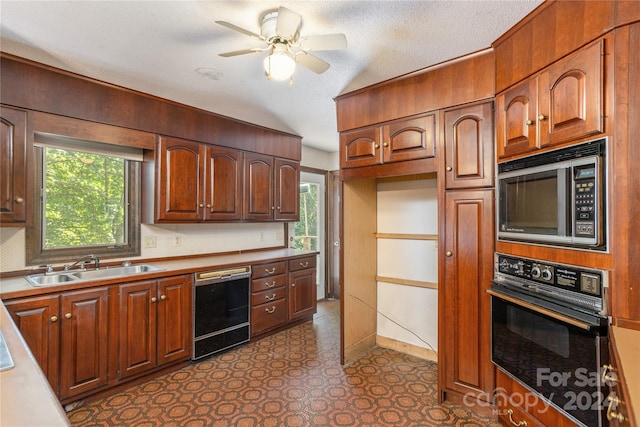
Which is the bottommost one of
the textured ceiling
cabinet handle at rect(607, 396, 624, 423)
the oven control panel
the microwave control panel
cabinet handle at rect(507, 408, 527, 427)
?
cabinet handle at rect(507, 408, 527, 427)

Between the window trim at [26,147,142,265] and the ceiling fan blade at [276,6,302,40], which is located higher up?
the ceiling fan blade at [276,6,302,40]

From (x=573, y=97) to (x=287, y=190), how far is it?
9.94 ft

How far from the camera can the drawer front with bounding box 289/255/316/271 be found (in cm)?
373

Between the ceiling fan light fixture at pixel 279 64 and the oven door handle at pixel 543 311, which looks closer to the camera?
the oven door handle at pixel 543 311

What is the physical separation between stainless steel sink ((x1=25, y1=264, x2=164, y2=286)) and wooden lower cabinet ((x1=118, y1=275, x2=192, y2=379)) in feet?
0.57

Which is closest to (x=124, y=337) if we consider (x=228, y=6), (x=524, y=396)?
(x=228, y=6)

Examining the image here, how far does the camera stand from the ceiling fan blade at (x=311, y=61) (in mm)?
1894

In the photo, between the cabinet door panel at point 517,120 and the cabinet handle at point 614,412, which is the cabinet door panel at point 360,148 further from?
the cabinet handle at point 614,412

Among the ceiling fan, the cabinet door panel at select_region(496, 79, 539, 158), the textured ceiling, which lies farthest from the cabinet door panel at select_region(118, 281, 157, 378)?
the cabinet door panel at select_region(496, 79, 539, 158)

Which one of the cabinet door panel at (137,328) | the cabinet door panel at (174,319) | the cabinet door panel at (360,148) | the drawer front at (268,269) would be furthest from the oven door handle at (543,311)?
the cabinet door panel at (137,328)

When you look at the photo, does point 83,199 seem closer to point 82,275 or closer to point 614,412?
point 82,275

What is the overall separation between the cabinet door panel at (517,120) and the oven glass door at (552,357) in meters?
0.90

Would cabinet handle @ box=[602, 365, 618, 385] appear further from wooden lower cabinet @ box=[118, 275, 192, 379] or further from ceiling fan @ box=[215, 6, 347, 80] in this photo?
wooden lower cabinet @ box=[118, 275, 192, 379]

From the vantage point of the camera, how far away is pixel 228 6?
1687mm
